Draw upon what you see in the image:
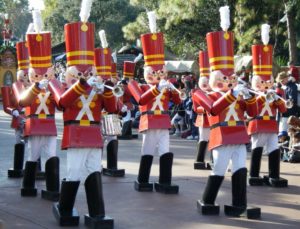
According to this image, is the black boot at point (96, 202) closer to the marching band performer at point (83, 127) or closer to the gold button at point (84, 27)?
the marching band performer at point (83, 127)

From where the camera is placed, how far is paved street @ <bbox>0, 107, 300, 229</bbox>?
7668mm

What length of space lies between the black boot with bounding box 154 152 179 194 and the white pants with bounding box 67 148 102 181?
229cm

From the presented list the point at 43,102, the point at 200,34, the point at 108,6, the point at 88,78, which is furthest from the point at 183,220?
the point at 108,6

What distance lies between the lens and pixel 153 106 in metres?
9.62

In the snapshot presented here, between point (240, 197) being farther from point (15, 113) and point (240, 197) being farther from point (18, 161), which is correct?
point (18, 161)

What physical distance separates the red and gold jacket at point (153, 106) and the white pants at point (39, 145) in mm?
1390

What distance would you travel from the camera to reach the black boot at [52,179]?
8907 mm

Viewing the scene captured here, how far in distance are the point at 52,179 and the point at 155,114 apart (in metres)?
1.80

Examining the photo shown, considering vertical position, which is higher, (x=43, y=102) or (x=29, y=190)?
(x=43, y=102)

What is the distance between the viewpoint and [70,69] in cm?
750

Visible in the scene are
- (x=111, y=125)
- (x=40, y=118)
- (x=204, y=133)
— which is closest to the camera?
(x=40, y=118)

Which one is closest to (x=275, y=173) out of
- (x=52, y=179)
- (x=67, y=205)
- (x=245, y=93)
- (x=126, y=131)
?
(x=245, y=93)

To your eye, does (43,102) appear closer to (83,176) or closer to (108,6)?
(83,176)

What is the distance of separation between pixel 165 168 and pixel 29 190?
78.7 inches
